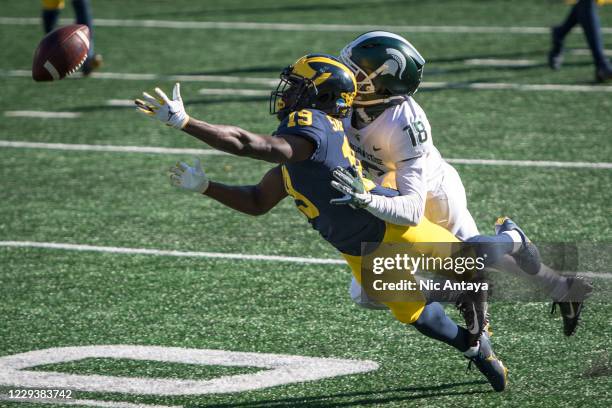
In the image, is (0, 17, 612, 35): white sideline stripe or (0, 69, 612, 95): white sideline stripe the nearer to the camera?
(0, 69, 612, 95): white sideline stripe

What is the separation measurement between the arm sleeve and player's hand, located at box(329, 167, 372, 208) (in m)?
0.05

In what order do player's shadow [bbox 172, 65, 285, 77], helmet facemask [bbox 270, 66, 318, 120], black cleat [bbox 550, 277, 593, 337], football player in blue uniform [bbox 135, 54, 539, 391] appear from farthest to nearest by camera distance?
player's shadow [bbox 172, 65, 285, 77], black cleat [bbox 550, 277, 593, 337], helmet facemask [bbox 270, 66, 318, 120], football player in blue uniform [bbox 135, 54, 539, 391]

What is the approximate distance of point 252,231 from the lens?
6.65 metres

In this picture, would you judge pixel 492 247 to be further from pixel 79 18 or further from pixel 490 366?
pixel 79 18

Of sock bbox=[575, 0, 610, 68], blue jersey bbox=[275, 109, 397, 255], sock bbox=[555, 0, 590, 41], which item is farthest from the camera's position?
sock bbox=[555, 0, 590, 41]

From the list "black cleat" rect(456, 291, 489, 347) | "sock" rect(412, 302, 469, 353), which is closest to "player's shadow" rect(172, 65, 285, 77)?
"black cleat" rect(456, 291, 489, 347)

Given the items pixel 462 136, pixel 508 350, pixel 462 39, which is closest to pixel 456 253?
pixel 508 350

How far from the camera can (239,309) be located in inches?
211

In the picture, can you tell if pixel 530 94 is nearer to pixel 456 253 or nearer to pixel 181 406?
pixel 456 253

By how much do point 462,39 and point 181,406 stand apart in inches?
356

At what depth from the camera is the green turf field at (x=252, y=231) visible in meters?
4.53

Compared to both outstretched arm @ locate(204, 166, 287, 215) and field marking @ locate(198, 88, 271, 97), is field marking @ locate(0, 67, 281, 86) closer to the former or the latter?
field marking @ locate(198, 88, 271, 97)

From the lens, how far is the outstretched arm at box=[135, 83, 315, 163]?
3.58 meters

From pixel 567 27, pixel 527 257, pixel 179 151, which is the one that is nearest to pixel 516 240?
pixel 527 257
